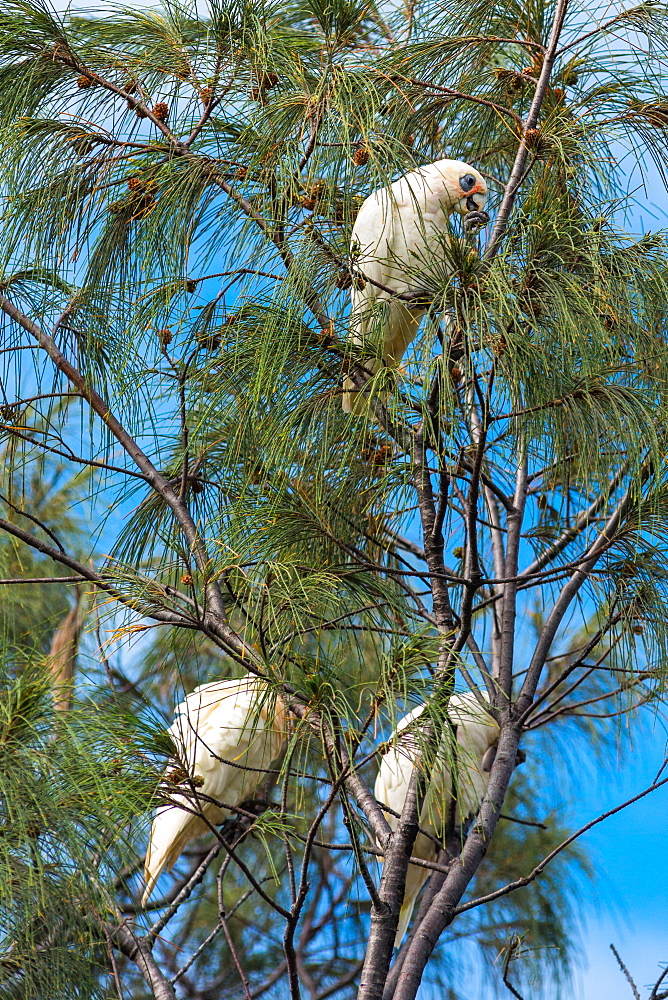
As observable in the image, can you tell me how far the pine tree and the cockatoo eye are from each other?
2.3 inches

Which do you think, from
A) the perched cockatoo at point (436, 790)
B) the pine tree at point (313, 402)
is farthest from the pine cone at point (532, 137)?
the perched cockatoo at point (436, 790)

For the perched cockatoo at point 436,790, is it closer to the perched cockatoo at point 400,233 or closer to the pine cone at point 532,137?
the perched cockatoo at point 400,233

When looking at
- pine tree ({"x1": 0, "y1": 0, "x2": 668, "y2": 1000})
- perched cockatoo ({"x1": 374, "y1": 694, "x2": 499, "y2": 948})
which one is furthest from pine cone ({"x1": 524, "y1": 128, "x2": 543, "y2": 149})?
perched cockatoo ({"x1": 374, "y1": 694, "x2": 499, "y2": 948})

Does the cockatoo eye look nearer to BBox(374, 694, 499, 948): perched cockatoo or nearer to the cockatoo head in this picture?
the cockatoo head

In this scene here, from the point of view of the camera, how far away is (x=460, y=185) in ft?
4.69

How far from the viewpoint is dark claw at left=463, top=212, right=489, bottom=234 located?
133 centimetres

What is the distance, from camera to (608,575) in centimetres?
148

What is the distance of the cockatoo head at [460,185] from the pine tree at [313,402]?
54 mm

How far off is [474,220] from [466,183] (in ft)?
0.37

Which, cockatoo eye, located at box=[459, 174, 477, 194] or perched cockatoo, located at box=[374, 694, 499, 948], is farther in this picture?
perched cockatoo, located at box=[374, 694, 499, 948]

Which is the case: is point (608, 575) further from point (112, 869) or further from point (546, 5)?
point (546, 5)

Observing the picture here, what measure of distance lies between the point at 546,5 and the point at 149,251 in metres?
0.69

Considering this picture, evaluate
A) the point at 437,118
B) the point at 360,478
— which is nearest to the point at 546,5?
the point at 437,118

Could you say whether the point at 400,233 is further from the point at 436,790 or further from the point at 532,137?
the point at 436,790
